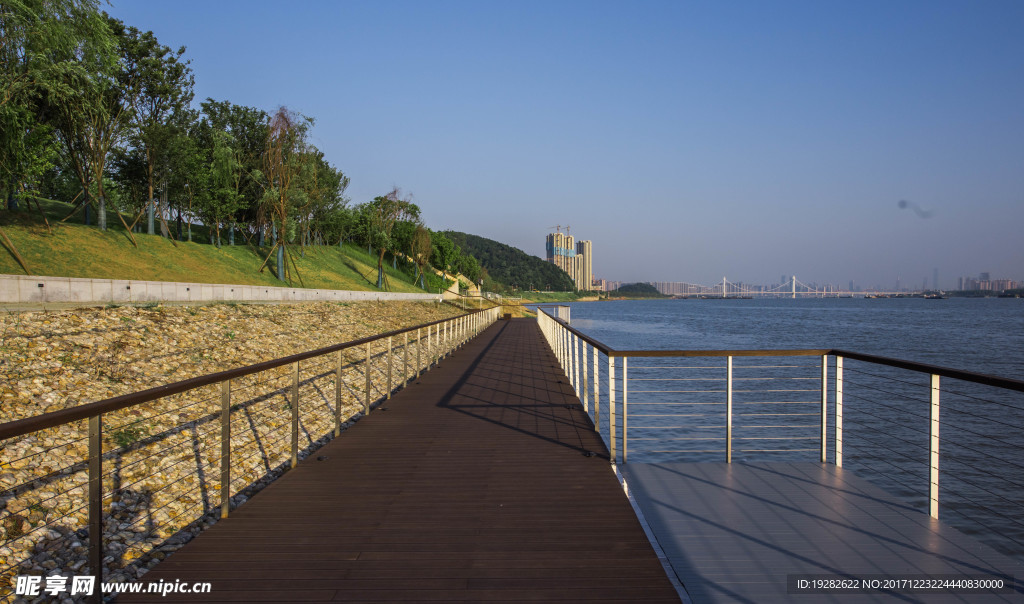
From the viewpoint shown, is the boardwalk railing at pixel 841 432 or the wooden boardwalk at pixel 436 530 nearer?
the wooden boardwalk at pixel 436 530

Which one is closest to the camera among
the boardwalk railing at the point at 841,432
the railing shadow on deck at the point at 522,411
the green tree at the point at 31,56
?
the boardwalk railing at the point at 841,432

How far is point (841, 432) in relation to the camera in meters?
4.38

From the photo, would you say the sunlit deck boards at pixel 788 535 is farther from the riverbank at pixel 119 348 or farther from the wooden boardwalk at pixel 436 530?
the riverbank at pixel 119 348

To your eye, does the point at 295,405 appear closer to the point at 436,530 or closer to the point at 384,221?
the point at 436,530

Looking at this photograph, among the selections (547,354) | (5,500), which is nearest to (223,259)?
(547,354)

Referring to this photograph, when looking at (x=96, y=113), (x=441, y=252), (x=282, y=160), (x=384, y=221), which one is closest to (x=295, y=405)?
(x=96, y=113)

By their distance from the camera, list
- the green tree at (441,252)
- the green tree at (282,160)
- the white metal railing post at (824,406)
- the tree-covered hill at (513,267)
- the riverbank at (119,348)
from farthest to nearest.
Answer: the tree-covered hill at (513,267), the green tree at (441,252), the green tree at (282,160), the riverbank at (119,348), the white metal railing post at (824,406)

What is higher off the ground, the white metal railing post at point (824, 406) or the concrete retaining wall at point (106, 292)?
the concrete retaining wall at point (106, 292)

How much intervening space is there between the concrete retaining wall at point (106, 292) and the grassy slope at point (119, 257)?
17.6 ft

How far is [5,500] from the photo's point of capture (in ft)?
14.3

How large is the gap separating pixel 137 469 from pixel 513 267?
14892cm

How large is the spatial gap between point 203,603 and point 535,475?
7.24 ft

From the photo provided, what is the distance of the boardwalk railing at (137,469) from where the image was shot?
274 cm

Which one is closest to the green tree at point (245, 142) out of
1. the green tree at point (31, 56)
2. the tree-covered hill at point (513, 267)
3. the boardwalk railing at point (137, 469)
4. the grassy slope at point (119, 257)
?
the grassy slope at point (119, 257)
